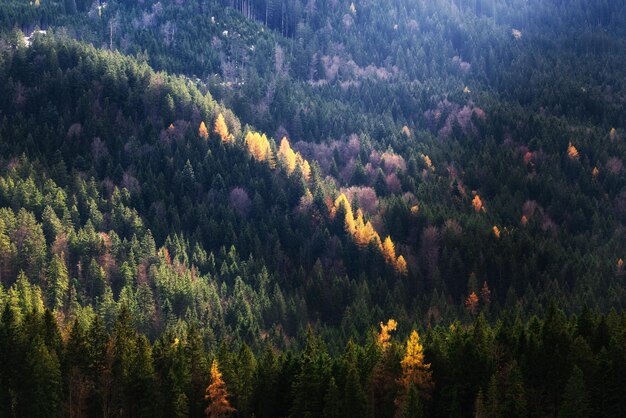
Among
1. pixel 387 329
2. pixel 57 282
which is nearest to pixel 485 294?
pixel 387 329

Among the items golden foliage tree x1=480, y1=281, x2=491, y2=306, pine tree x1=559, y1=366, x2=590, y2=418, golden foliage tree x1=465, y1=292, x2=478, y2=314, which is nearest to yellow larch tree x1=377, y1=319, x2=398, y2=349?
golden foliage tree x1=465, y1=292, x2=478, y2=314

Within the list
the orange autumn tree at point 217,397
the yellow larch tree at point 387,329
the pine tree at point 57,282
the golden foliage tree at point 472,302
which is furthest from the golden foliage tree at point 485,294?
the orange autumn tree at point 217,397

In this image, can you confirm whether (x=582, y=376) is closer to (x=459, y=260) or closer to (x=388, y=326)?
(x=388, y=326)

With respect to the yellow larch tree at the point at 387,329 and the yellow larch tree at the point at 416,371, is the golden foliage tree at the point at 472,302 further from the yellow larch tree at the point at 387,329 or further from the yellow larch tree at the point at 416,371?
the yellow larch tree at the point at 416,371

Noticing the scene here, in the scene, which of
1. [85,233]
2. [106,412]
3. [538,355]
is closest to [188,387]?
[106,412]

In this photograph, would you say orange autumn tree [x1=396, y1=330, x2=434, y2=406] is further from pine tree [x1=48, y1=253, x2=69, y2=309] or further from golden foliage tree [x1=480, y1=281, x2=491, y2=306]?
golden foliage tree [x1=480, y1=281, x2=491, y2=306]
